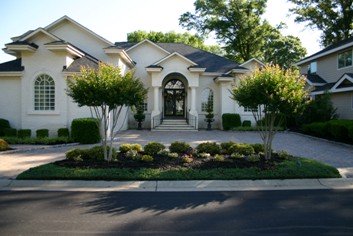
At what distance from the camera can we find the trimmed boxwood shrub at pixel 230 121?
88.9 feet

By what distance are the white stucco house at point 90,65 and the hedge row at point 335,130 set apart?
798 centimetres

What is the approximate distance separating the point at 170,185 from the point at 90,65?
13.2 meters

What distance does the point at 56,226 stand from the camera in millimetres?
5887

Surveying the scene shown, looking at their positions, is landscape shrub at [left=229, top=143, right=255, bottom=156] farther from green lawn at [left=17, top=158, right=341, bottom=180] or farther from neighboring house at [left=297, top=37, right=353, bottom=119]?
neighboring house at [left=297, top=37, right=353, bottom=119]

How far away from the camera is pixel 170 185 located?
901 cm

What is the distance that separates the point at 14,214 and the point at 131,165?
4.36 meters

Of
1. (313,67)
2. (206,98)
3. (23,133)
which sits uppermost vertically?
(313,67)

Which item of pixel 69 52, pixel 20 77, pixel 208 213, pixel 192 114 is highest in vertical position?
pixel 69 52

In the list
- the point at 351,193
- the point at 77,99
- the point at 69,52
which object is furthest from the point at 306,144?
the point at 69,52

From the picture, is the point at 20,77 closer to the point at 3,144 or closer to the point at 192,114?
the point at 3,144

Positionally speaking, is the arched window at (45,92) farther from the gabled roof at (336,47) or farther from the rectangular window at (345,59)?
the rectangular window at (345,59)

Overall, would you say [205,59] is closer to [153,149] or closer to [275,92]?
[153,149]

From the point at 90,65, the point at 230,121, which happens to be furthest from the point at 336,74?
the point at 90,65

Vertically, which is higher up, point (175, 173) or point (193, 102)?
point (193, 102)
